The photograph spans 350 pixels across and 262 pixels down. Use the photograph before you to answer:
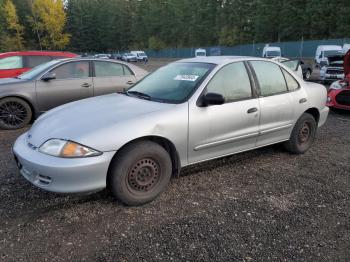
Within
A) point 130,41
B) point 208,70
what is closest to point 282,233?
point 208,70

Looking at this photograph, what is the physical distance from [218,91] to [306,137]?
2071 mm

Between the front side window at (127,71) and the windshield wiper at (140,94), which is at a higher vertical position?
the windshield wiper at (140,94)

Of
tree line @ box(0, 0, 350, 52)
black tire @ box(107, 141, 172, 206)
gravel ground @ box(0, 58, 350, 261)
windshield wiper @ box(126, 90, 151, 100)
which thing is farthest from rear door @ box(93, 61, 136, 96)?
tree line @ box(0, 0, 350, 52)

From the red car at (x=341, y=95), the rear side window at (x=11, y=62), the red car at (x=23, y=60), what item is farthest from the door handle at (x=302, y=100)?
the rear side window at (x=11, y=62)

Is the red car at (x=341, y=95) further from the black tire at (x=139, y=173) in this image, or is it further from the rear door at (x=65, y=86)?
the black tire at (x=139, y=173)

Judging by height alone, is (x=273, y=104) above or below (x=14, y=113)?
above

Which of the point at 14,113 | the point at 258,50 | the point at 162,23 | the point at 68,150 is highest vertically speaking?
the point at 162,23

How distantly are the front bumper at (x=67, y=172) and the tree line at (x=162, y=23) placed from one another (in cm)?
4914

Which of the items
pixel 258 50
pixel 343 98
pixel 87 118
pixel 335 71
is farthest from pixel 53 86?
pixel 258 50

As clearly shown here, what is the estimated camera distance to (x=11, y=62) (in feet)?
30.5

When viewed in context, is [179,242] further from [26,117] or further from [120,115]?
[26,117]

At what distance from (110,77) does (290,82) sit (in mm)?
4273

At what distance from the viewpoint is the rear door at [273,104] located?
4.58 m

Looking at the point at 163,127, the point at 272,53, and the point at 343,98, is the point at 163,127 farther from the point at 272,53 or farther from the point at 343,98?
the point at 272,53
